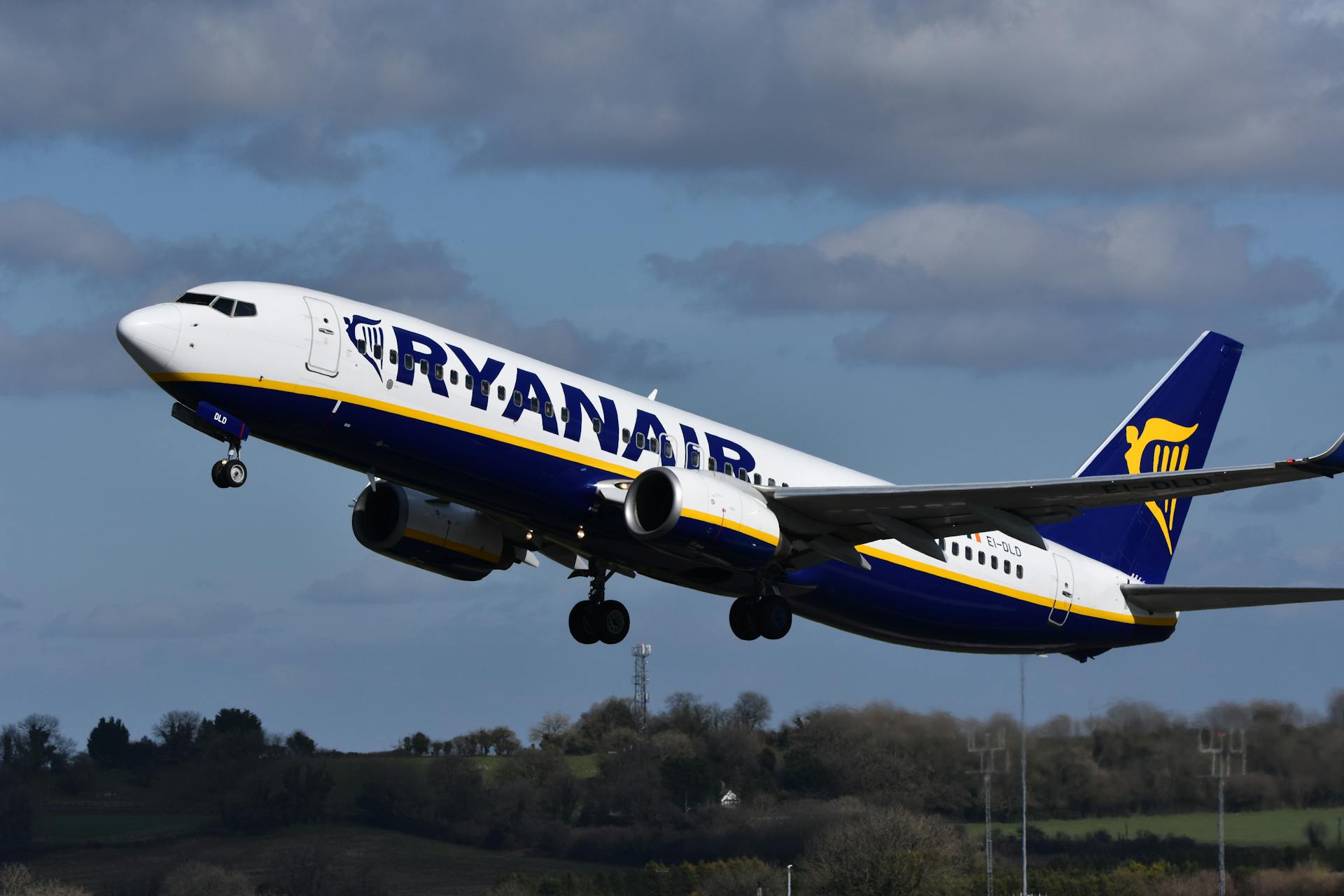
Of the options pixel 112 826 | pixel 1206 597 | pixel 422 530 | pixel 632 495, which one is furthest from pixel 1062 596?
pixel 112 826

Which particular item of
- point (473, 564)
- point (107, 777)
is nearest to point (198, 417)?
point (473, 564)

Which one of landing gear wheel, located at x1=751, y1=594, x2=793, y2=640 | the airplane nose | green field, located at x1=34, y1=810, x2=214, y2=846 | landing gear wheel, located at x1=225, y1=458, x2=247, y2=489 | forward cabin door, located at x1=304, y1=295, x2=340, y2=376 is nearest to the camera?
the airplane nose

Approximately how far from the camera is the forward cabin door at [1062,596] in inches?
1745

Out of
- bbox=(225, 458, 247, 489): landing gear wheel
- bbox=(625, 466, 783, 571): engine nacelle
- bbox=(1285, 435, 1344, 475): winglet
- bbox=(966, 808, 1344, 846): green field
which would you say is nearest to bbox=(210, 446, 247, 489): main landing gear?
bbox=(225, 458, 247, 489): landing gear wheel

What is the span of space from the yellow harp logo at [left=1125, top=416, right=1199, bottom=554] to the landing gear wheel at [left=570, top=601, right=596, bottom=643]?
14066mm

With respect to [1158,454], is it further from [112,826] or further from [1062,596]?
[112,826]

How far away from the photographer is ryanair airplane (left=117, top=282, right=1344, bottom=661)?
34.0 metres

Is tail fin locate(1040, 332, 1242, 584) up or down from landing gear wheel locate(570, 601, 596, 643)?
up

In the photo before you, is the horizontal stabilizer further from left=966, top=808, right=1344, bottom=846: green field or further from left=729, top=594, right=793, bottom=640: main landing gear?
left=729, top=594, right=793, bottom=640: main landing gear

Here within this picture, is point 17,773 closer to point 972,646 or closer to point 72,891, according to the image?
point 72,891

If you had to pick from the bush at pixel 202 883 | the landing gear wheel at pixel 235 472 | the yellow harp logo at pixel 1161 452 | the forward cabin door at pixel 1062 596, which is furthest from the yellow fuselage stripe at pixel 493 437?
the bush at pixel 202 883

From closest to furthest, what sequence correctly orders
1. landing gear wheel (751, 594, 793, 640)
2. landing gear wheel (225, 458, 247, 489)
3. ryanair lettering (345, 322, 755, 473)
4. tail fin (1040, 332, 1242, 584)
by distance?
1. landing gear wheel (225, 458, 247, 489)
2. ryanair lettering (345, 322, 755, 473)
3. landing gear wheel (751, 594, 793, 640)
4. tail fin (1040, 332, 1242, 584)

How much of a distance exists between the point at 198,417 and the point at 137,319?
190 cm

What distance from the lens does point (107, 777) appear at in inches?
2314
